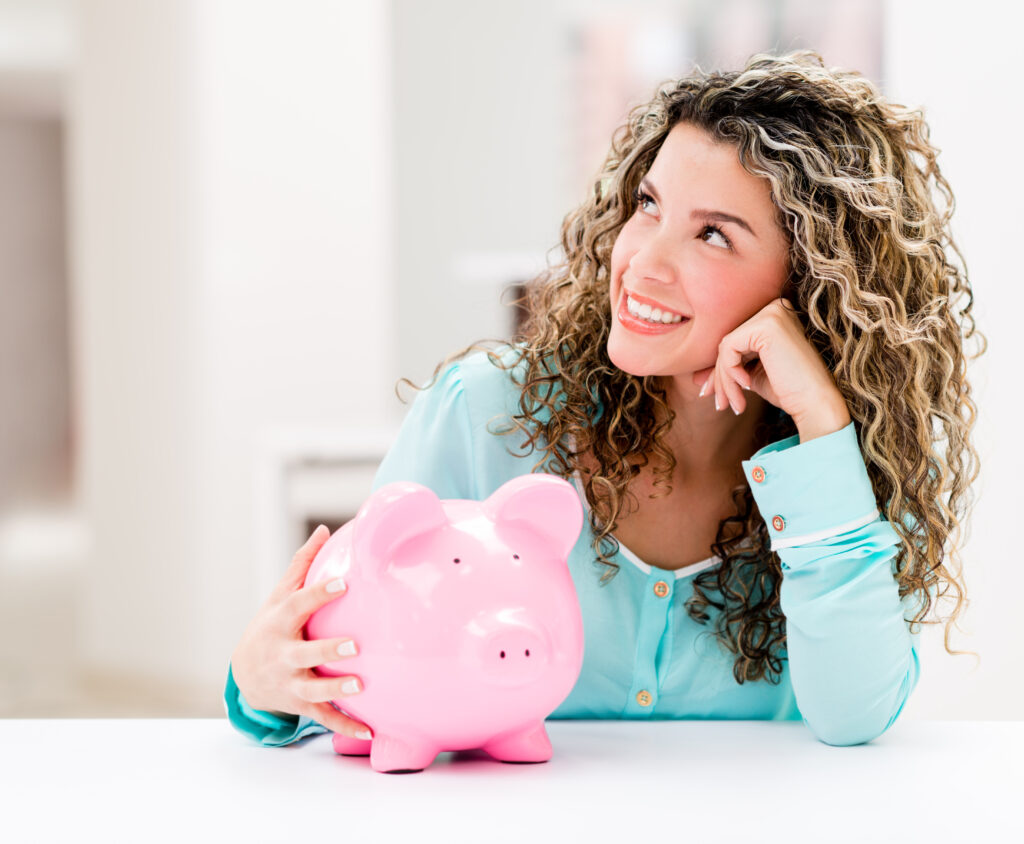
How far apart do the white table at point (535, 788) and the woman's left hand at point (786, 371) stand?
1.03ft

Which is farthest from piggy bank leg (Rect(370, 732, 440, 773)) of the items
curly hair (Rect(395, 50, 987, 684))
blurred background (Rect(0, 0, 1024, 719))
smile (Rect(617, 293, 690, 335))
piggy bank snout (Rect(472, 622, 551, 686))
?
blurred background (Rect(0, 0, 1024, 719))

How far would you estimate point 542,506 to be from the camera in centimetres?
92

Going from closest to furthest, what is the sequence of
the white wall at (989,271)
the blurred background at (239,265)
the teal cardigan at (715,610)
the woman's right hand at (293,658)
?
the woman's right hand at (293,658), the teal cardigan at (715,610), the white wall at (989,271), the blurred background at (239,265)

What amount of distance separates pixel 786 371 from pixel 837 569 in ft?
0.66

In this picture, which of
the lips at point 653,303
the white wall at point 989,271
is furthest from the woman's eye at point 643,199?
the white wall at point 989,271

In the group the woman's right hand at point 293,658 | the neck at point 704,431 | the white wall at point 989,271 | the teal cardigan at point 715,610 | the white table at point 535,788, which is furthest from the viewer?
the white wall at point 989,271

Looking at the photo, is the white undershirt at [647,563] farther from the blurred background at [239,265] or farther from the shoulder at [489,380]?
the blurred background at [239,265]

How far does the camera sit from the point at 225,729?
1101mm

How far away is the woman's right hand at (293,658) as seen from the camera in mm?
920

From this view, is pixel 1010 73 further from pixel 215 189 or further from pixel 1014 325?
pixel 215 189

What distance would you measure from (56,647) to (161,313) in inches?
57.9

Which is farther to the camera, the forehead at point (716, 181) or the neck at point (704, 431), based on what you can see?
the neck at point (704, 431)

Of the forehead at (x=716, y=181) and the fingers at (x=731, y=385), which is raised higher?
the forehead at (x=716, y=181)

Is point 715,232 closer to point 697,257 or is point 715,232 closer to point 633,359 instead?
point 697,257
